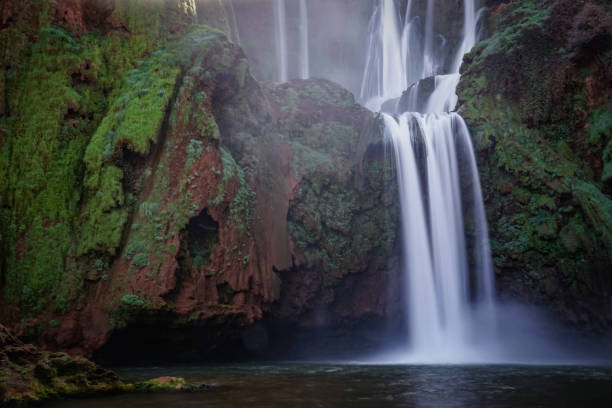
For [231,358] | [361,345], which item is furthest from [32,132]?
[361,345]

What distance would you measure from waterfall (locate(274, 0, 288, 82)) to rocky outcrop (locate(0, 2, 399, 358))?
21.5 meters

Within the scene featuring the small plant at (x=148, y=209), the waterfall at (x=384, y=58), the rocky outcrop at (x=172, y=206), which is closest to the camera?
the rocky outcrop at (x=172, y=206)

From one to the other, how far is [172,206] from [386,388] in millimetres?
7444

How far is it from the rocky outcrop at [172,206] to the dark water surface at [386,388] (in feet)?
7.00

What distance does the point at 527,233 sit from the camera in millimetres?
15531

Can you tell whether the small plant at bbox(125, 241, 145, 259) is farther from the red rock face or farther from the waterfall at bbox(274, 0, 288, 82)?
the waterfall at bbox(274, 0, 288, 82)

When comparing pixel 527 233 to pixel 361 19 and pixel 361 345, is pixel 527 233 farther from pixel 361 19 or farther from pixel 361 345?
pixel 361 19

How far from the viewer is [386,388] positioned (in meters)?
7.82

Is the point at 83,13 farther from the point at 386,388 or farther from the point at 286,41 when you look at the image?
the point at 286,41

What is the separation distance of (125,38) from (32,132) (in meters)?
4.12

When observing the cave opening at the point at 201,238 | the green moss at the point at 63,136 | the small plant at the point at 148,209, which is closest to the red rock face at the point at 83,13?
the green moss at the point at 63,136

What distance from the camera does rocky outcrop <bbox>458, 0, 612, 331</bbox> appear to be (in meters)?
14.8

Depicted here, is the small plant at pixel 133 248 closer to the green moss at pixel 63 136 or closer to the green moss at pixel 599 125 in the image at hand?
the green moss at pixel 63 136

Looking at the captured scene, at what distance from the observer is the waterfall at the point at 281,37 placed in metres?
36.9
